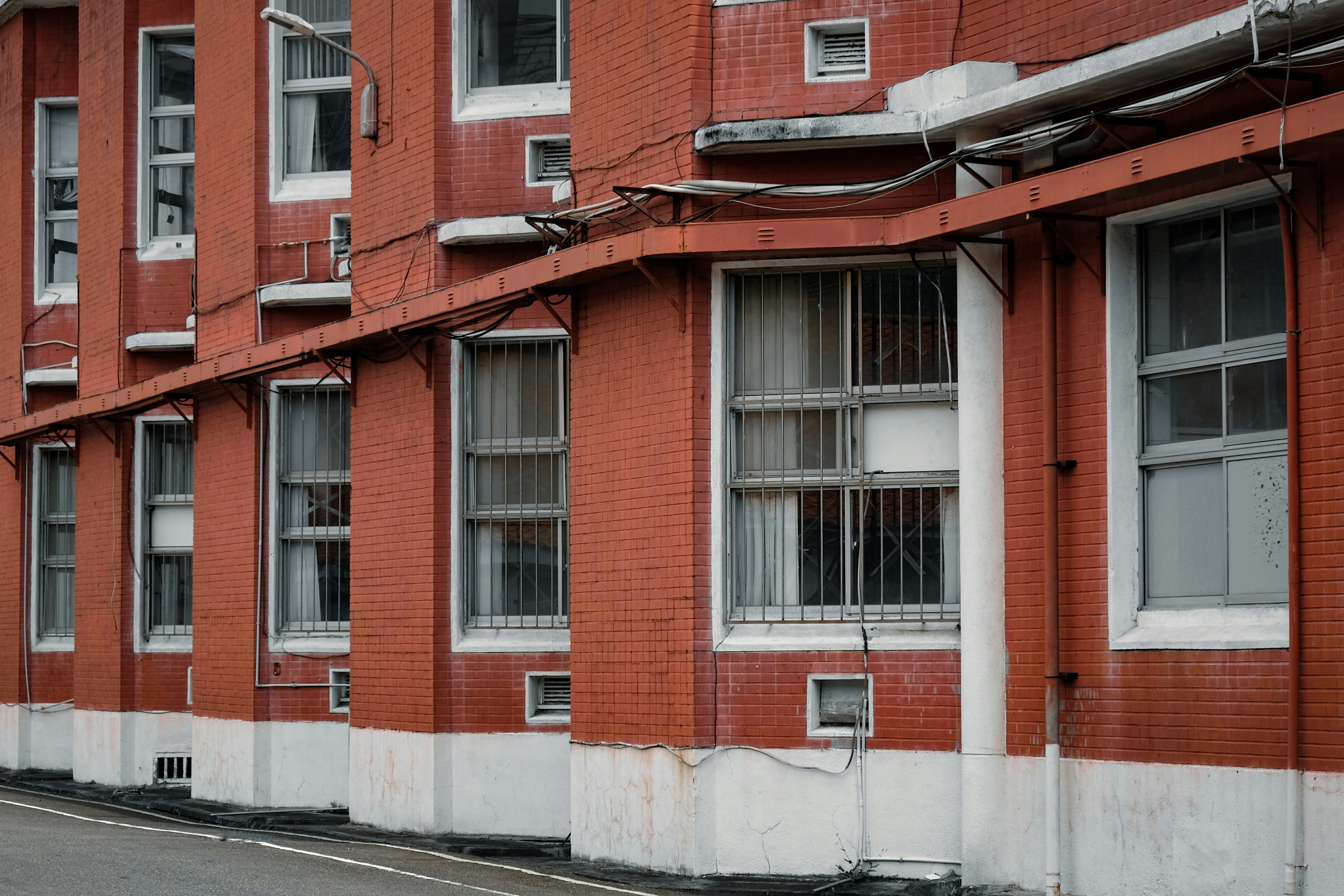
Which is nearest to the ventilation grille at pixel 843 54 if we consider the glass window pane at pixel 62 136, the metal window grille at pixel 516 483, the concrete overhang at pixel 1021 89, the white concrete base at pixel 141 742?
the concrete overhang at pixel 1021 89

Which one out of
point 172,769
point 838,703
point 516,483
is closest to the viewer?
point 838,703

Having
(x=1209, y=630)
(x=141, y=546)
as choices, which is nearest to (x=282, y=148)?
(x=141, y=546)

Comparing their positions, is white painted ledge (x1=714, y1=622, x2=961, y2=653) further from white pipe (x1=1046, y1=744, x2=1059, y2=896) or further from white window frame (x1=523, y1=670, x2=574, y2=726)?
white window frame (x1=523, y1=670, x2=574, y2=726)

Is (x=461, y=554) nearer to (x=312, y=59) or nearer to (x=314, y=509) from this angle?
(x=314, y=509)

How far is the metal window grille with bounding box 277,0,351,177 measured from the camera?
2023 centimetres

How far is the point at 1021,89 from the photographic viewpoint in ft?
39.7

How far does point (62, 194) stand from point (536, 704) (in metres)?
14.2

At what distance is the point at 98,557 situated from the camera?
23.9 metres

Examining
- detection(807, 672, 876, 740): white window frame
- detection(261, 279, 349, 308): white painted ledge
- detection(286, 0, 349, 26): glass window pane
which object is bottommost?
detection(807, 672, 876, 740): white window frame

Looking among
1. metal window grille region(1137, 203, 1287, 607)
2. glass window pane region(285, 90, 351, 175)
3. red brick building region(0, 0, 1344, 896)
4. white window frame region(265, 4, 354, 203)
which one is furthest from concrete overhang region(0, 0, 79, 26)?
metal window grille region(1137, 203, 1287, 607)

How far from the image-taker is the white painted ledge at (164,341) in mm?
22922

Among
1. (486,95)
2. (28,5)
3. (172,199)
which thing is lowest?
(486,95)

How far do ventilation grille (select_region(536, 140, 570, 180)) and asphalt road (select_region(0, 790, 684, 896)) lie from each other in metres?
6.40

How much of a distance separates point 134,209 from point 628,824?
1318 cm
